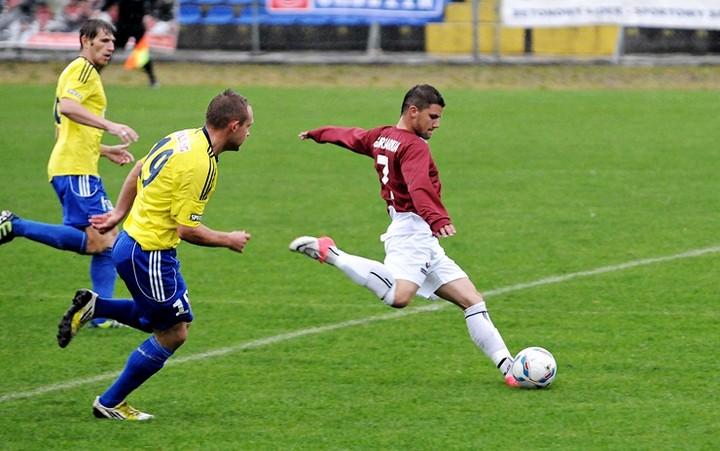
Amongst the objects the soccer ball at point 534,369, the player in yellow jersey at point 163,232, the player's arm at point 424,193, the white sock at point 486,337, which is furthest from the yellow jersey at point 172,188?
the soccer ball at point 534,369

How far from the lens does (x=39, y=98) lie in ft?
69.3

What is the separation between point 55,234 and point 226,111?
304cm

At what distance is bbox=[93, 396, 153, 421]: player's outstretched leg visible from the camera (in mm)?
6473

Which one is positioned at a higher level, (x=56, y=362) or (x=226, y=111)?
(x=226, y=111)

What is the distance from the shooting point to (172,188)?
606cm

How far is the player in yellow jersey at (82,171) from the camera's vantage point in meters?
8.48

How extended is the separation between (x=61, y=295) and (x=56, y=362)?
6.22 feet

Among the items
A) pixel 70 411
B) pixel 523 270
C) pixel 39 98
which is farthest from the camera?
pixel 39 98

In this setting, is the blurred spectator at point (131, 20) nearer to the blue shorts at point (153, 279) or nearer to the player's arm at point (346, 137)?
the player's arm at point (346, 137)

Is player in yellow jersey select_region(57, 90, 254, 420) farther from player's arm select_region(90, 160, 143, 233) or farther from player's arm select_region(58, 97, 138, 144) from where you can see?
player's arm select_region(58, 97, 138, 144)

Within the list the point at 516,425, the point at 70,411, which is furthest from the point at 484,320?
the point at 70,411

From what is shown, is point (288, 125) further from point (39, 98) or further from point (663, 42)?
point (663, 42)

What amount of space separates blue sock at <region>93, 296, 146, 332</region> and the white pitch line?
0.81 m

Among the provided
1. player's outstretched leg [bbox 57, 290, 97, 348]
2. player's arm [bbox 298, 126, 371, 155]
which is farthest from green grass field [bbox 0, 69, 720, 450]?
player's arm [bbox 298, 126, 371, 155]
